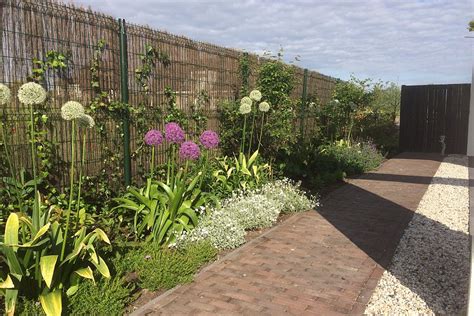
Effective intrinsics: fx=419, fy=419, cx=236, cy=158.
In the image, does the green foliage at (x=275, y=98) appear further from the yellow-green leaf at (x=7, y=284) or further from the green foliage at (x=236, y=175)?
the yellow-green leaf at (x=7, y=284)

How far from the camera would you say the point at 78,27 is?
4.61 meters

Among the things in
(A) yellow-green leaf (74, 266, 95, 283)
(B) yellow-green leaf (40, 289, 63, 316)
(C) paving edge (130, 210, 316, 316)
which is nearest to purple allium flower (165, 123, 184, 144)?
(C) paving edge (130, 210, 316, 316)

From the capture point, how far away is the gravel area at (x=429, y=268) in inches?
141

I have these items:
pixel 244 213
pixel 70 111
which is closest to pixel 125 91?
pixel 70 111

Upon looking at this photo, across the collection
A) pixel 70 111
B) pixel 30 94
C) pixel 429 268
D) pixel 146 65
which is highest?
pixel 146 65

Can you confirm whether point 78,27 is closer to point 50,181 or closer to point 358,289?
point 50,181

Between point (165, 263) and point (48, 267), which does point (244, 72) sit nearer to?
A: point (165, 263)

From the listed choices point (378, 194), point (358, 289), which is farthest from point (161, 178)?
point (378, 194)

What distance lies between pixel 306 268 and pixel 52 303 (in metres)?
2.42

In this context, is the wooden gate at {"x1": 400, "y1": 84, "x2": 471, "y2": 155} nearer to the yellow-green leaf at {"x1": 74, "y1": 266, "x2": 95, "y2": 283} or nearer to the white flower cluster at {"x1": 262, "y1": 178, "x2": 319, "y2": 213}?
the white flower cluster at {"x1": 262, "y1": 178, "x2": 319, "y2": 213}

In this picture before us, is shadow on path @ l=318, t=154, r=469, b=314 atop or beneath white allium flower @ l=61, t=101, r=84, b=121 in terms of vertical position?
beneath

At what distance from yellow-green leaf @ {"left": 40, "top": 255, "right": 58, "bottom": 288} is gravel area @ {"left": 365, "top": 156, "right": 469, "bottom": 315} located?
2446mm

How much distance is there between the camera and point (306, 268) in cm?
429

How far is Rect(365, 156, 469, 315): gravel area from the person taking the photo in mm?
3570
